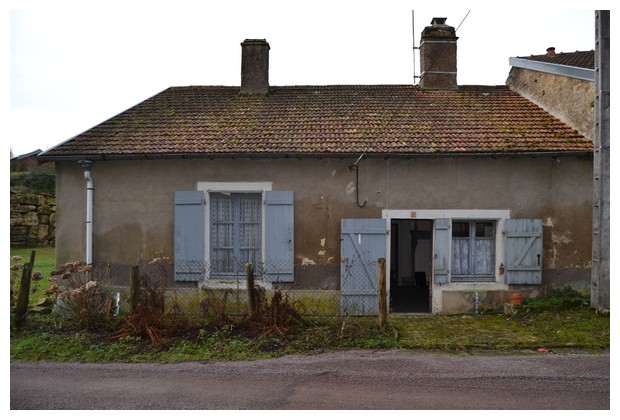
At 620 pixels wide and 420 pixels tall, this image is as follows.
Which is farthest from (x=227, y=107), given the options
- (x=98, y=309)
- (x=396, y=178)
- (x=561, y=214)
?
(x=561, y=214)

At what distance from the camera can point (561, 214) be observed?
9.10m

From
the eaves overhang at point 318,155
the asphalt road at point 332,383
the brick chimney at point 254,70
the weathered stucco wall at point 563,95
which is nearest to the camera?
the asphalt road at point 332,383

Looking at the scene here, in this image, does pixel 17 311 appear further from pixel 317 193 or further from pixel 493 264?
pixel 493 264

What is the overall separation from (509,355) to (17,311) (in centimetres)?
767

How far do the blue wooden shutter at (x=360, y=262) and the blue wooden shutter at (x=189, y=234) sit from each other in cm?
273

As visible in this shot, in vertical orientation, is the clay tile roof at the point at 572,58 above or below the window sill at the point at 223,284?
above

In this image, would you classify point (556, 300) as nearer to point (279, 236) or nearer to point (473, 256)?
point (473, 256)

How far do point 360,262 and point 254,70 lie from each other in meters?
5.66

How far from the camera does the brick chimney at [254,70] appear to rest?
1151cm

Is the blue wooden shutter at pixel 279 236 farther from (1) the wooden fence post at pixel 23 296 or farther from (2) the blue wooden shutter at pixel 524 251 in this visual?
(2) the blue wooden shutter at pixel 524 251

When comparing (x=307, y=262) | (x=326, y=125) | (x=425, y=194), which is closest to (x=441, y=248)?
(x=425, y=194)

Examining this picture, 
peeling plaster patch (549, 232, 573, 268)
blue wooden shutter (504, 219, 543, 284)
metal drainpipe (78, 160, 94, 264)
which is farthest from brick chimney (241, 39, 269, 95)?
peeling plaster patch (549, 232, 573, 268)

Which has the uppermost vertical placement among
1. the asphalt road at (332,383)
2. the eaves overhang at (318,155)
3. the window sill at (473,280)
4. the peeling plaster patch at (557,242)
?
the eaves overhang at (318,155)

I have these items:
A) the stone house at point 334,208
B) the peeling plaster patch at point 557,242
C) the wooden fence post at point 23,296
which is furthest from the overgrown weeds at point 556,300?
the wooden fence post at point 23,296
